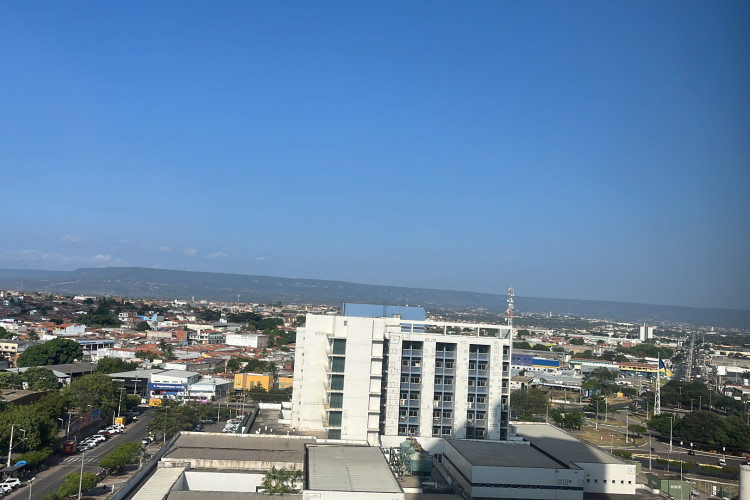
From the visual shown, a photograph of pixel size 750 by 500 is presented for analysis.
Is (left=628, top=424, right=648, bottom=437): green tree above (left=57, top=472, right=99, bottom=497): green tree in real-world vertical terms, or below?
below

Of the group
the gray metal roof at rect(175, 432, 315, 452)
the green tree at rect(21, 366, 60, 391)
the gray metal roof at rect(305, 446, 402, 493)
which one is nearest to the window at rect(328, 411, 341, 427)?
the gray metal roof at rect(175, 432, 315, 452)

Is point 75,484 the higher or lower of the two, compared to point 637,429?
higher

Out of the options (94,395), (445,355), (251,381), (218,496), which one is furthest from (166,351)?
(218,496)

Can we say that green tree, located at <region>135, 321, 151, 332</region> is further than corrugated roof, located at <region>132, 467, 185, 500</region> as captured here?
Yes

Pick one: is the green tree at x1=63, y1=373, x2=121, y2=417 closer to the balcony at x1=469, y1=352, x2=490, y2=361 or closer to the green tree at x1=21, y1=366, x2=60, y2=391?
the green tree at x1=21, y1=366, x2=60, y2=391

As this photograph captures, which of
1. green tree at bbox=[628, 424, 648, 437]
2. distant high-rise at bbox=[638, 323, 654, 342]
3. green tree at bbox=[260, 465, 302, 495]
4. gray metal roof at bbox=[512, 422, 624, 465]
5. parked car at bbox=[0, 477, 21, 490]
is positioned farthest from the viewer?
distant high-rise at bbox=[638, 323, 654, 342]

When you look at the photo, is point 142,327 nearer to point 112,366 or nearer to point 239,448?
point 112,366

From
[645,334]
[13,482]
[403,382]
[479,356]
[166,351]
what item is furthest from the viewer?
[645,334]

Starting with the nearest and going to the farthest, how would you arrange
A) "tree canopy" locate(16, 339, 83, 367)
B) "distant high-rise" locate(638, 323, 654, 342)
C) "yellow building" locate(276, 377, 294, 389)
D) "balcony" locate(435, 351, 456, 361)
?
"balcony" locate(435, 351, 456, 361) < "yellow building" locate(276, 377, 294, 389) < "tree canopy" locate(16, 339, 83, 367) < "distant high-rise" locate(638, 323, 654, 342)

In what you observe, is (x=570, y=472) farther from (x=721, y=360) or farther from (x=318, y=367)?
(x=721, y=360)
